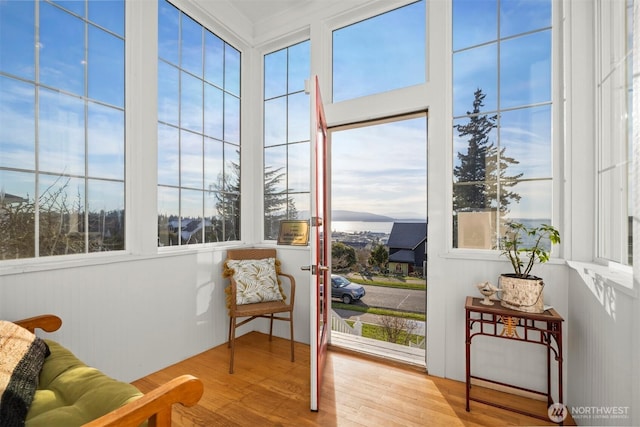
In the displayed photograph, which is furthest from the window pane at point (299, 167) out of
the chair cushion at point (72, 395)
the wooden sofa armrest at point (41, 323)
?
the chair cushion at point (72, 395)

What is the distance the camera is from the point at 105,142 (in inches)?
85.5

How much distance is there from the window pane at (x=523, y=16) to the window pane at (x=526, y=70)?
66 millimetres

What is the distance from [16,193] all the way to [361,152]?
2.69m

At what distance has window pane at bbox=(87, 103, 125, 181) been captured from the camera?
209cm

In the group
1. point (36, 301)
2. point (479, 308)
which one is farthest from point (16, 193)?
point (479, 308)

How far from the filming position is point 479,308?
1.93m

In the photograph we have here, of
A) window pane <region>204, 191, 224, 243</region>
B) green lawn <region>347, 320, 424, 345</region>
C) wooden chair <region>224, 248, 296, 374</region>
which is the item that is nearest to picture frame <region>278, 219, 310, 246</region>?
wooden chair <region>224, 248, 296, 374</region>

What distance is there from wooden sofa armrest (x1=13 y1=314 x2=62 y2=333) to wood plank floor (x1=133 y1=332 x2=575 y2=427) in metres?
0.81

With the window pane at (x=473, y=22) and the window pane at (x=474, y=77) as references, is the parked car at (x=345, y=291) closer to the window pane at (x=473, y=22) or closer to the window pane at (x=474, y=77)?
the window pane at (x=474, y=77)

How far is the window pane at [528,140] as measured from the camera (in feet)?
6.91

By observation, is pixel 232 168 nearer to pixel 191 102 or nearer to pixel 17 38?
pixel 191 102

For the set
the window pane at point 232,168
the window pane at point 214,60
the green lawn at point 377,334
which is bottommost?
the green lawn at point 377,334

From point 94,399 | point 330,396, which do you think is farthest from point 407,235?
point 94,399

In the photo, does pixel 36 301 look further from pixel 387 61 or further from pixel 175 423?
pixel 387 61
